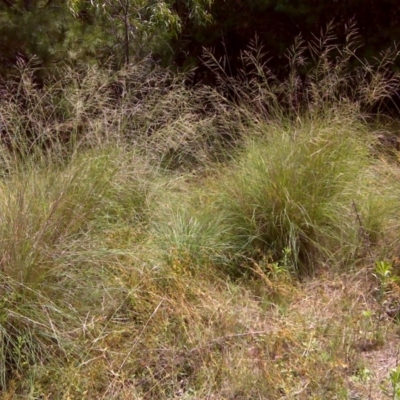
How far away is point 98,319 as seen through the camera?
11.2 ft

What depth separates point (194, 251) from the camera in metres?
4.14

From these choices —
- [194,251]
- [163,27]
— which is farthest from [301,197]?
[163,27]

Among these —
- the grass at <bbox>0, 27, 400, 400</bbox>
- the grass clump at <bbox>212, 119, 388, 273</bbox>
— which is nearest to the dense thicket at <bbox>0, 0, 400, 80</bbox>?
the grass at <bbox>0, 27, 400, 400</bbox>

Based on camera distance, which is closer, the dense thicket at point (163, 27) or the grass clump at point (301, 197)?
the grass clump at point (301, 197)

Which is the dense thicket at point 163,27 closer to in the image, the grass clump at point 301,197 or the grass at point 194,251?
the grass at point 194,251

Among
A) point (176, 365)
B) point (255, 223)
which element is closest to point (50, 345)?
point (176, 365)

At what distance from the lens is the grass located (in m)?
3.27

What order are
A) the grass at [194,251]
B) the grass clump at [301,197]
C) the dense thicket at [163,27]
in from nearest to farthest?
the grass at [194,251]
the grass clump at [301,197]
the dense thicket at [163,27]

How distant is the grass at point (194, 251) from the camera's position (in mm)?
3271

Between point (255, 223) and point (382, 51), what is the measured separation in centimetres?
353

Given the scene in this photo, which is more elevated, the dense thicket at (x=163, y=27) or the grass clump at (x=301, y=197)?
the dense thicket at (x=163, y=27)

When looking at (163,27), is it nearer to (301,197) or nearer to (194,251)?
(301,197)

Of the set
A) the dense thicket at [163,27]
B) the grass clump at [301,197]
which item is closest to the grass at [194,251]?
the grass clump at [301,197]

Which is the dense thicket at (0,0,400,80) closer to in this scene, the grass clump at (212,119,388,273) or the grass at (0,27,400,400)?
the grass at (0,27,400,400)
